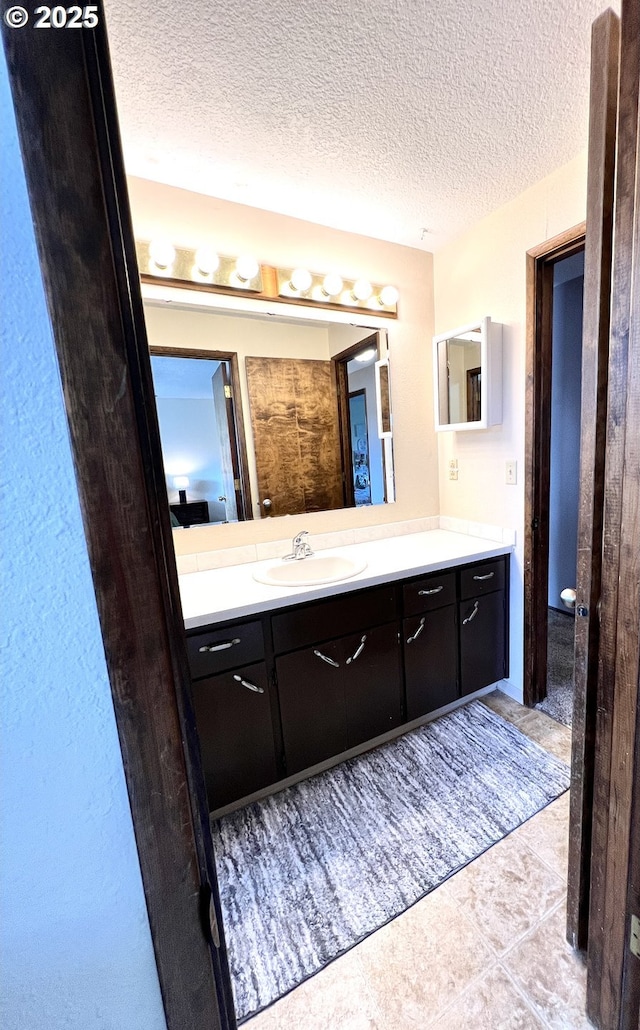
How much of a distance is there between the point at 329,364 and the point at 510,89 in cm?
112

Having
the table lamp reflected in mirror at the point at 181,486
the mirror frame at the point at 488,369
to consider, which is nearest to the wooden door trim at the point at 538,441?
the mirror frame at the point at 488,369

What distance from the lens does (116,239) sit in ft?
1.20

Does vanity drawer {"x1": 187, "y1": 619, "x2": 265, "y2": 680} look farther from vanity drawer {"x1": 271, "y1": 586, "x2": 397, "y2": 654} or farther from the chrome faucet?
the chrome faucet

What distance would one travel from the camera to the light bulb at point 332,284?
1909mm

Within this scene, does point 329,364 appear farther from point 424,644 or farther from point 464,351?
point 424,644

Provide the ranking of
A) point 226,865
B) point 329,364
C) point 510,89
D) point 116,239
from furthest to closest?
point 329,364
point 226,865
point 510,89
point 116,239

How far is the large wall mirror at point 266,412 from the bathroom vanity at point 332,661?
381 millimetres

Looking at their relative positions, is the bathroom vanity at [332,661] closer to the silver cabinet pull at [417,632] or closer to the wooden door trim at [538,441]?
the silver cabinet pull at [417,632]

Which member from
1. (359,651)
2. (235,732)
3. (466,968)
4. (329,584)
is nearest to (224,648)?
(235,732)

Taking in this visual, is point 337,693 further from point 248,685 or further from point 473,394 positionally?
point 473,394

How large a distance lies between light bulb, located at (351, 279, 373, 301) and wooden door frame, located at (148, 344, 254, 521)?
28.0 inches

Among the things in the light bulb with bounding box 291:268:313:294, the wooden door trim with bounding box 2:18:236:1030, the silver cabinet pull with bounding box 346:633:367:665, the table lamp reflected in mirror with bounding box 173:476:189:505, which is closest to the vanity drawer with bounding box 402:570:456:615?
the silver cabinet pull with bounding box 346:633:367:665

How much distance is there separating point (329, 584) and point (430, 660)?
2.34 feet

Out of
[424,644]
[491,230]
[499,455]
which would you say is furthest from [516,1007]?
[491,230]
